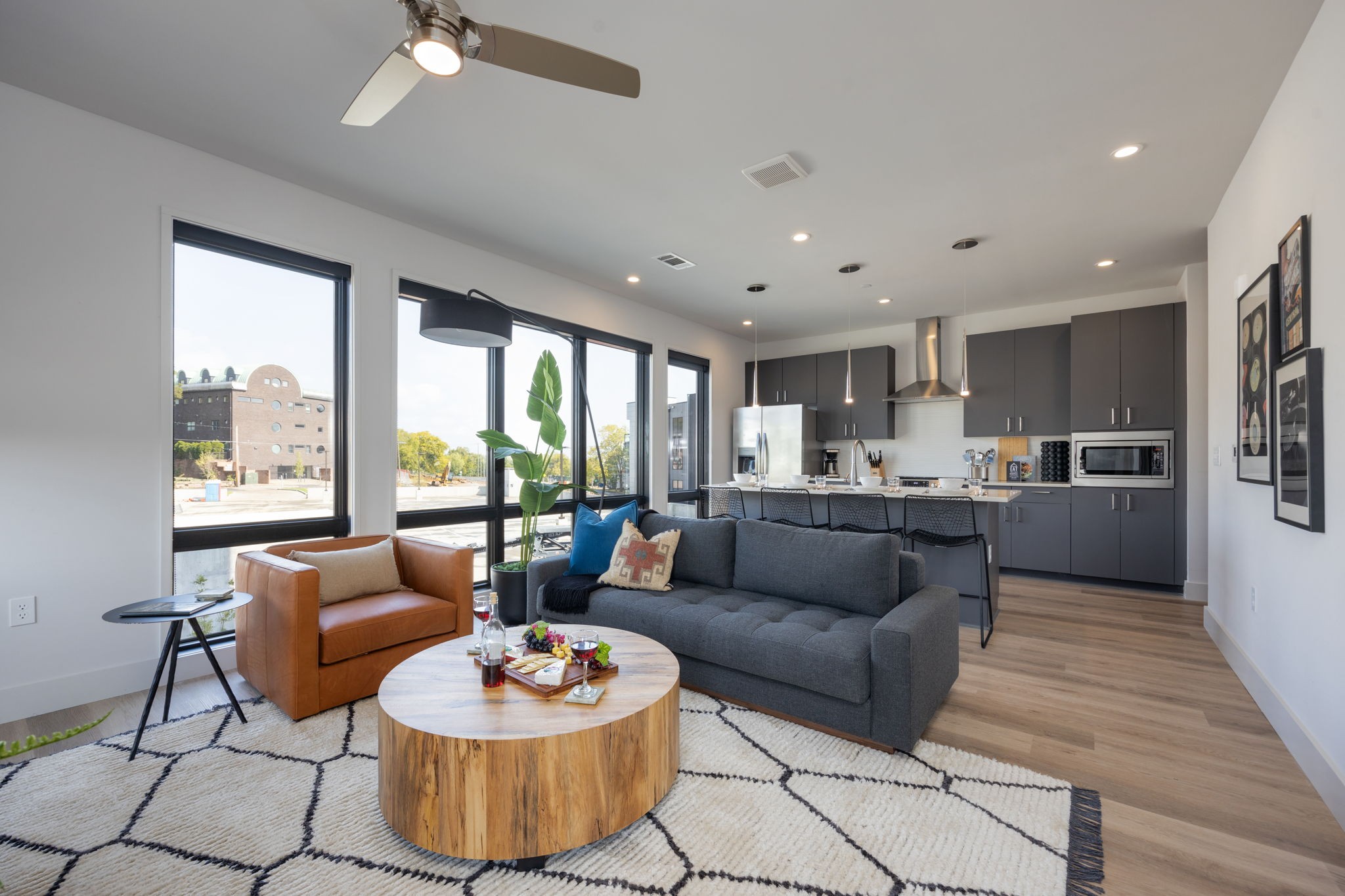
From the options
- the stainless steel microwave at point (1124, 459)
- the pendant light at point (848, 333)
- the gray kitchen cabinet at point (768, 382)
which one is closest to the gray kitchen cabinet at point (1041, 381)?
the stainless steel microwave at point (1124, 459)

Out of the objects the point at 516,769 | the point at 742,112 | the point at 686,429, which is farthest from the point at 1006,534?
the point at 516,769

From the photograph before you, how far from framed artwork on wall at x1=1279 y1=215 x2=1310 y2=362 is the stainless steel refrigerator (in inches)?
174

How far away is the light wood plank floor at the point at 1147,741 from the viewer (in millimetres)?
1763

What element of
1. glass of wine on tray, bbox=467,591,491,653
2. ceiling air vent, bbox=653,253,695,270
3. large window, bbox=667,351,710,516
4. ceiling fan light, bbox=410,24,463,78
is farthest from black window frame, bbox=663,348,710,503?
ceiling fan light, bbox=410,24,463,78

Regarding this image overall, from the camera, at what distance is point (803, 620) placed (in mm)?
2775

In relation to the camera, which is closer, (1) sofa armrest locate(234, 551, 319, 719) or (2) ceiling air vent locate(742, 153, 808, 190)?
(1) sofa armrest locate(234, 551, 319, 719)

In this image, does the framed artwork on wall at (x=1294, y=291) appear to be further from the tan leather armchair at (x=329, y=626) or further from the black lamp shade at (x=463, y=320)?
the tan leather armchair at (x=329, y=626)

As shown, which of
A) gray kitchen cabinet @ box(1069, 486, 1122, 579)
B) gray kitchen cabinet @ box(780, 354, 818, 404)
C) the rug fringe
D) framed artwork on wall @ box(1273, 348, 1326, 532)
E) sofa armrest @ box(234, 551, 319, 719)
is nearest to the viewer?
the rug fringe

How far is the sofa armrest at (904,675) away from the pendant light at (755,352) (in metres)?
3.63

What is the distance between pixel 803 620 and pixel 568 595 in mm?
1304

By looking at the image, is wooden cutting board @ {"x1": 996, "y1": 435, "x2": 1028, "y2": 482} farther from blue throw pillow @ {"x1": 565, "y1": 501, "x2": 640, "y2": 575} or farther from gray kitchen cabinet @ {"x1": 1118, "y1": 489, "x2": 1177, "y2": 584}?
blue throw pillow @ {"x1": 565, "y1": 501, "x2": 640, "y2": 575}

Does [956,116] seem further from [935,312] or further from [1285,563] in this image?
[935,312]

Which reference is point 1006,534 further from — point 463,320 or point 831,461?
point 463,320

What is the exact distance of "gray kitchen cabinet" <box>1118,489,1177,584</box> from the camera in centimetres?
502
